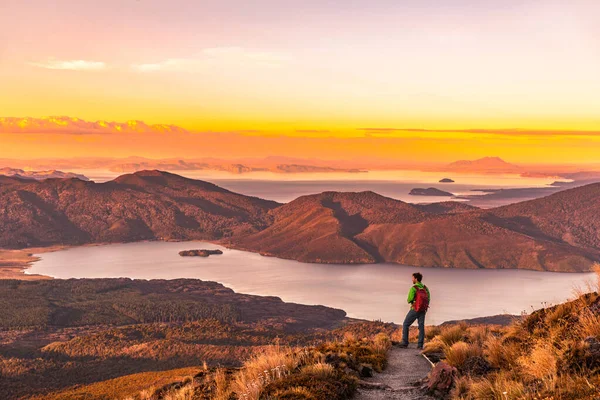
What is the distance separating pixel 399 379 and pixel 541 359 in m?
5.48

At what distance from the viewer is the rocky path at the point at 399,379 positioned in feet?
49.2

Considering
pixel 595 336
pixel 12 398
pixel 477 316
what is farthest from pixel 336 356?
pixel 477 316

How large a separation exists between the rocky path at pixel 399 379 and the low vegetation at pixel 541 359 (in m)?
1.29

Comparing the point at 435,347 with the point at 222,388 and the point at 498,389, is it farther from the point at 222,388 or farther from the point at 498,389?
the point at 498,389

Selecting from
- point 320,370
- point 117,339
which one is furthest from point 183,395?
point 117,339

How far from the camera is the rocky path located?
49.2 feet

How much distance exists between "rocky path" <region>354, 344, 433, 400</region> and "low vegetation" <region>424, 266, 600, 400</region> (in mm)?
1289

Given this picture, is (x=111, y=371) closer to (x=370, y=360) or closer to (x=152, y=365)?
(x=152, y=365)

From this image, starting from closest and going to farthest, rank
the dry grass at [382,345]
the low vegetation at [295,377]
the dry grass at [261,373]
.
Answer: the low vegetation at [295,377] < the dry grass at [261,373] < the dry grass at [382,345]

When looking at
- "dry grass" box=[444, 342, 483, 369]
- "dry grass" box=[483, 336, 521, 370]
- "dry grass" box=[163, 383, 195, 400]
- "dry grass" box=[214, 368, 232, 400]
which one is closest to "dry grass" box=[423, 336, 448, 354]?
"dry grass" box=[444, 342, 483, 369]

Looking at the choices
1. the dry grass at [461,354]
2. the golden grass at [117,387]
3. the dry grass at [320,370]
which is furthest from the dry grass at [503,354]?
Result: the golden grass at [117,387]

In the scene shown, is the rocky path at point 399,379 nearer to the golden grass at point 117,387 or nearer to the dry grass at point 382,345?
the dry grass at point 382,345

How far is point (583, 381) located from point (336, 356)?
8.84 meters

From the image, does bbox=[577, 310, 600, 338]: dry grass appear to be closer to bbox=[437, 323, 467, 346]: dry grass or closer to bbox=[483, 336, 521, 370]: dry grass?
bbox=[483, 336, 521, 370]: dry grass
